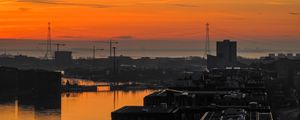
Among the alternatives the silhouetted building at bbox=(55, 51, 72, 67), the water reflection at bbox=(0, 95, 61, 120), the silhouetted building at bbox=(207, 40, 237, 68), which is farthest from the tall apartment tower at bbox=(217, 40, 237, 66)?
the water reflection at bbox=(0, 95, 61, 120)

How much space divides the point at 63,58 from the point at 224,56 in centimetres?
4241

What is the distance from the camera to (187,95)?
23.0 meters

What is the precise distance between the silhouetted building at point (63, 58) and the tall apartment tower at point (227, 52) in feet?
112

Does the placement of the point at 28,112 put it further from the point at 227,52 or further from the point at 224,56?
the point at 227,52

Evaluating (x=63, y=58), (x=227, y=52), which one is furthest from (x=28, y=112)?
(x=63, y=58)

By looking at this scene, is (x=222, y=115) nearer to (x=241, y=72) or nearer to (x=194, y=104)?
(x=194, y=104)

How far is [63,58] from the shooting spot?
369 ft

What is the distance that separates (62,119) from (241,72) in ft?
44.0

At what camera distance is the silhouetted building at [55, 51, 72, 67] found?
4254 inches

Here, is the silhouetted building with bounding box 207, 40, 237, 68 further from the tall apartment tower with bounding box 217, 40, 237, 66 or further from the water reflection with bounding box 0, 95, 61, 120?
the water reflection with bounding box 0, 95, 61, 120

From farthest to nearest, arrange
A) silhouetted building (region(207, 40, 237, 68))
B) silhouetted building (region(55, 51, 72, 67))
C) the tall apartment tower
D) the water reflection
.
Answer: silhouetted building (region(55, 51, 72, 67)) → the tall apartment tower → silhouetted building (region(207, 40, 237, 68)) → the water reflection

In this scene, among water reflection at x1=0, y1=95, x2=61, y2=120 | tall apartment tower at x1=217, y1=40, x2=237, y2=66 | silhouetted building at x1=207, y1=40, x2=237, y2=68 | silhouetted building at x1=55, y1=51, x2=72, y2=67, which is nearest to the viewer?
water reflection at x1=0, y1=95, x2=61, y2=120

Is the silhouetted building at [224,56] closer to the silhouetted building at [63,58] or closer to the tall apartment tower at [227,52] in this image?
the tall apartment tower at [227,52]

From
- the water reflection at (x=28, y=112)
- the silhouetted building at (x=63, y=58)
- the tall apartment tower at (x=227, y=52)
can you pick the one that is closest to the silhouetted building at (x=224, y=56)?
the tall apartment tower at (x=227, y=52)
